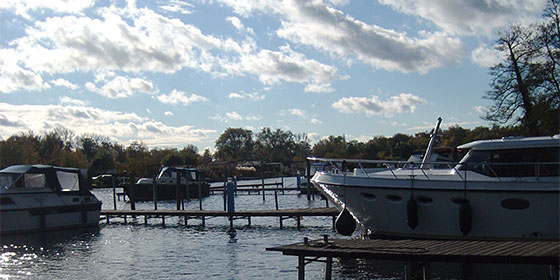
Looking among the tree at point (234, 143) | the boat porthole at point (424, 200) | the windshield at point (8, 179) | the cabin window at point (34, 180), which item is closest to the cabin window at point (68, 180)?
the cabin window at point (34, 180)

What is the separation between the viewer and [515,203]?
56.8 feet

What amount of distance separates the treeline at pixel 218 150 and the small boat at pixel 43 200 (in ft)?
31.0

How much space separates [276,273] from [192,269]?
3213 millimetres

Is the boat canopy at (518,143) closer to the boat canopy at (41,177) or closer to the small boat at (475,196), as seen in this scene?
the small boat at (475,196)

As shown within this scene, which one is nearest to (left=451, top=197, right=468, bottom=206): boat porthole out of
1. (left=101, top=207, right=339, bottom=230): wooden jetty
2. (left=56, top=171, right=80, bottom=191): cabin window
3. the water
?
the water

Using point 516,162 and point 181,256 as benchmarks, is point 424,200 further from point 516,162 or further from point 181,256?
point 181,256

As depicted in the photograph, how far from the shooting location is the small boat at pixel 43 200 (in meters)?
29.5

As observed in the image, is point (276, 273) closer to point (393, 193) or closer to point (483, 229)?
point (393, 193)

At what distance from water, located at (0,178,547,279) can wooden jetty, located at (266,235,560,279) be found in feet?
12.6

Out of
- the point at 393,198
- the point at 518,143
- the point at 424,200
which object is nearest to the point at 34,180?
the point at 393,198

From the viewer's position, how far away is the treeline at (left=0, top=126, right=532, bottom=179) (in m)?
81.6

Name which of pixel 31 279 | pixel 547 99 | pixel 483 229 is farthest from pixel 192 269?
pixel 547 99

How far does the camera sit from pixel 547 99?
114 feet

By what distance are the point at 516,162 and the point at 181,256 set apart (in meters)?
12.8
